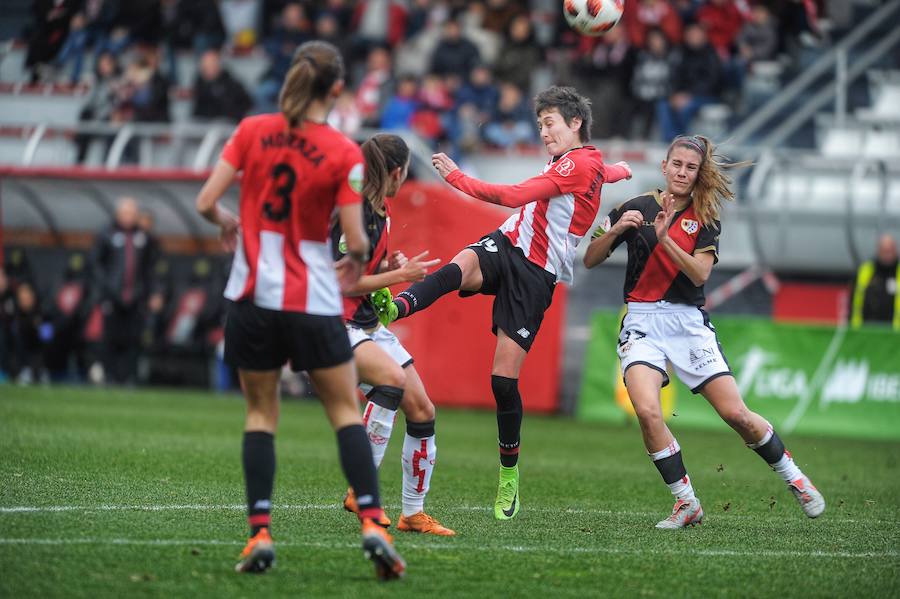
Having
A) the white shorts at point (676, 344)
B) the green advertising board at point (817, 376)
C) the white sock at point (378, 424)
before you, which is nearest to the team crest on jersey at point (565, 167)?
the white shorts at point (676, 344)

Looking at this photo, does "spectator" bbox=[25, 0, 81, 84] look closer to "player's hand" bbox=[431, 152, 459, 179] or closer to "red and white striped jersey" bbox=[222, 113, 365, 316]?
"player's hand" bbox=[431, 152, 459, 179]

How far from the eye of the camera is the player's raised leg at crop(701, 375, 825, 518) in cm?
820

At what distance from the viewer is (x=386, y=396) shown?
7512 millimetres

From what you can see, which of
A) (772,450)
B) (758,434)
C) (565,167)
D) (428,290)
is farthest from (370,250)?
(772,450)

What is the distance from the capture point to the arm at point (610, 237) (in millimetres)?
8039

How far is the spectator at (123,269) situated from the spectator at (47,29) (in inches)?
109

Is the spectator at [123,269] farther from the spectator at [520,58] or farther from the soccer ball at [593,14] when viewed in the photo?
the soccer ball at [593,14]

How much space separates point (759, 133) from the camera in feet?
70.1

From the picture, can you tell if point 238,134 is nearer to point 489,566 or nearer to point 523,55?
point 489,566

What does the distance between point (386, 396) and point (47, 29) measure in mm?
9625

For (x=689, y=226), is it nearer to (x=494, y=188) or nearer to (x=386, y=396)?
(x=494, y=188)

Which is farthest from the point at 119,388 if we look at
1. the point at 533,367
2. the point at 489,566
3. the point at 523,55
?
the point at 489,566

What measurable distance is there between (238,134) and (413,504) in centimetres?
257

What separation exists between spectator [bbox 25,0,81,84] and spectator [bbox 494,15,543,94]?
7590mm
